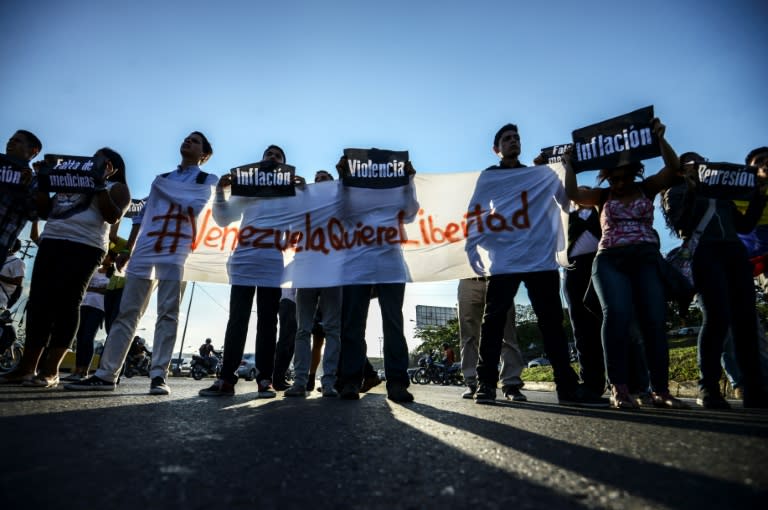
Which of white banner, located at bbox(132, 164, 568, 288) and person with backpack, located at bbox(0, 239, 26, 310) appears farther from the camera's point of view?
person with backpack, located at bbox(0, 239, 26, 310)

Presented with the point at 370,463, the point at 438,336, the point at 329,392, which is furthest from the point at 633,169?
the point at 438,336

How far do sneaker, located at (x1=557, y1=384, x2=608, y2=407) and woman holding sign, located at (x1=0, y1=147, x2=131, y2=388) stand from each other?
4204 mm

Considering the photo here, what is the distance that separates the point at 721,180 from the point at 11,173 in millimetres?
5969

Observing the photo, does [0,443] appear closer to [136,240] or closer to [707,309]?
[136,240]

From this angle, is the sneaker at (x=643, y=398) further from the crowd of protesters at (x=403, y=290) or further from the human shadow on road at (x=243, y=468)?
the human shadow on road at (x=243, y=468)

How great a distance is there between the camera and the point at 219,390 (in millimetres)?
3924

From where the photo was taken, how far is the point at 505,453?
1460 mm

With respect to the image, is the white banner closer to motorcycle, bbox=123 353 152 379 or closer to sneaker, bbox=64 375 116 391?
sneaker, bbox=64 375 116 391

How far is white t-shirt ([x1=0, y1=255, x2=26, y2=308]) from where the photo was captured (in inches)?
202

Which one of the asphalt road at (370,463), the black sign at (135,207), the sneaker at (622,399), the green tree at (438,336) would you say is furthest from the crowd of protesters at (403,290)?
the green tree at (438,336)

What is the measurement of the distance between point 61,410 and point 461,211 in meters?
3.54

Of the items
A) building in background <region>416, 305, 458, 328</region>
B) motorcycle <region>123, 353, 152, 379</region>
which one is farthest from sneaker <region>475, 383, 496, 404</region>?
building in background <region>416, 305, 458, 328</region>

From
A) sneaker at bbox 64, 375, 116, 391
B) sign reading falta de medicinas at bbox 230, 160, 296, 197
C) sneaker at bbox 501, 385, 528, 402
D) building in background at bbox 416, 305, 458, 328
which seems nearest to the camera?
sneaker at bbox 64, 375, 116, 391

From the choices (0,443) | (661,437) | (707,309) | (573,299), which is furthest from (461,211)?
(0,443)
